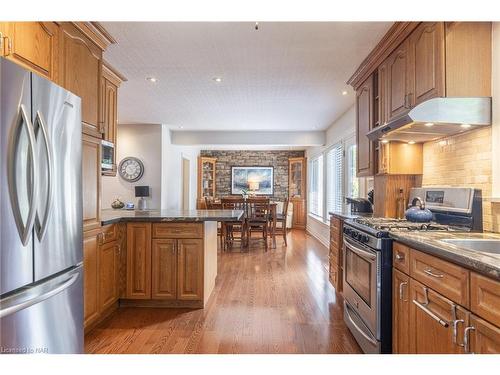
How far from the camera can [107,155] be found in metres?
2.82

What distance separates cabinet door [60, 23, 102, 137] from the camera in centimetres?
205

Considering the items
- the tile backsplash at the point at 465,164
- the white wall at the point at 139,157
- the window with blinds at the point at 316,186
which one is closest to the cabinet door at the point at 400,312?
the tile backsplash at the point at 465,164

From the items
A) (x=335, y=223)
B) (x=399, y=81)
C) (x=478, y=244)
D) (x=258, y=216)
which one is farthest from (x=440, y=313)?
(x=258, y=216)

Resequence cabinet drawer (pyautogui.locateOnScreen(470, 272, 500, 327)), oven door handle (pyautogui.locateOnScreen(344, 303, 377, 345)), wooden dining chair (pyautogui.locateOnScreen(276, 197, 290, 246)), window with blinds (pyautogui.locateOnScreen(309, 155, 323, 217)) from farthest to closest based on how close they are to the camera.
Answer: window with blinds (pyautogui.locateOnScreen(309, 155, 323, 217))
wooden dining chair (pyautogui.locateOnScreen(276, 197, 290, 246))
oven door handle (pyautogui.locateOnScreen(344, 303, 377, 345))
cabinet drawer (pyautogui.locateOnScreen(470, 272, 500, 327))

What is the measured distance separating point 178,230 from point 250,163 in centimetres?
680

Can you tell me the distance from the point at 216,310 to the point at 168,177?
4010mm

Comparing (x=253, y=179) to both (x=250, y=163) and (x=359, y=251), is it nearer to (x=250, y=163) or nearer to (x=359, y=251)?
(x=250, y=163)

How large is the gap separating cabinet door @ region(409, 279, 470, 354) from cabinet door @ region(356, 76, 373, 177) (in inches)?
65.7

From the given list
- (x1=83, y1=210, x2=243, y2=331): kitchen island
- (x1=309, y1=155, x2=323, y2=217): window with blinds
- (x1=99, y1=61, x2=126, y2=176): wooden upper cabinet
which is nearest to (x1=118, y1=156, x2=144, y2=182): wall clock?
(x1=99, y1=61, x2=126, y2=176): wooden upper cabinet

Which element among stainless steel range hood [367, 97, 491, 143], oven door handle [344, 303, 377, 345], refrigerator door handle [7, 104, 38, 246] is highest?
stainless steel range hood [367, 97, 491, 143]

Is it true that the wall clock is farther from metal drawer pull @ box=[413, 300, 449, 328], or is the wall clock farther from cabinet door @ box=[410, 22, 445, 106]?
metal drawer pull @ box=[413, 300, 449, 328]

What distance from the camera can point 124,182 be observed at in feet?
19.2

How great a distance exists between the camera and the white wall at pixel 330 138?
475 cm
